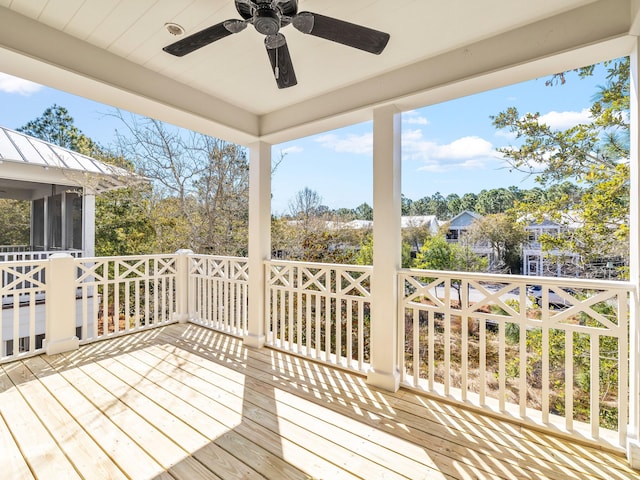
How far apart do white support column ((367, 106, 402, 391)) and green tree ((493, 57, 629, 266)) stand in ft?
4.48

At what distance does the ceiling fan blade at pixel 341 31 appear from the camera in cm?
150

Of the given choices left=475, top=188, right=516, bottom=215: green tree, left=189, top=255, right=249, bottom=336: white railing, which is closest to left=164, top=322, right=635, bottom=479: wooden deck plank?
left=475, top=188, right=516, bottom=215: green tree

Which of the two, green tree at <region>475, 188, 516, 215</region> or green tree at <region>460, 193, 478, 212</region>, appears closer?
green tree at <region>475, 188, 516, 215</region>

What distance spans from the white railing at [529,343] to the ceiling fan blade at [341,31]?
166 cm

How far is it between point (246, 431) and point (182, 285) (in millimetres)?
2943

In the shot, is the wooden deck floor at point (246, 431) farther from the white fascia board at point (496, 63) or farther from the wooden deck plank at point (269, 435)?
the white fascia board at point (496, 63)

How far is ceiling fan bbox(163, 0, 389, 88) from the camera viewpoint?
4.93ft

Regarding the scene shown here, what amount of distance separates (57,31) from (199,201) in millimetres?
4824

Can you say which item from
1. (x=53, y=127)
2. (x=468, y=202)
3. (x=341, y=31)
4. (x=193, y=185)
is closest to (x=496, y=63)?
(x=341, y=31)

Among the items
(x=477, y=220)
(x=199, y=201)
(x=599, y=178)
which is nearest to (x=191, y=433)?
(x=477, y=220)

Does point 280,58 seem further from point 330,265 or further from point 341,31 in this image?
point 330,265

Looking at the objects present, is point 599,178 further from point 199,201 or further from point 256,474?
point 199,201

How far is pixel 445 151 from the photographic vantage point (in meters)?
3.95

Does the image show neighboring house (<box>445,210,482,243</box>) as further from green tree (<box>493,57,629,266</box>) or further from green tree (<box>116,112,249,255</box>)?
green tree (<box>116,112,249,255</box>)
